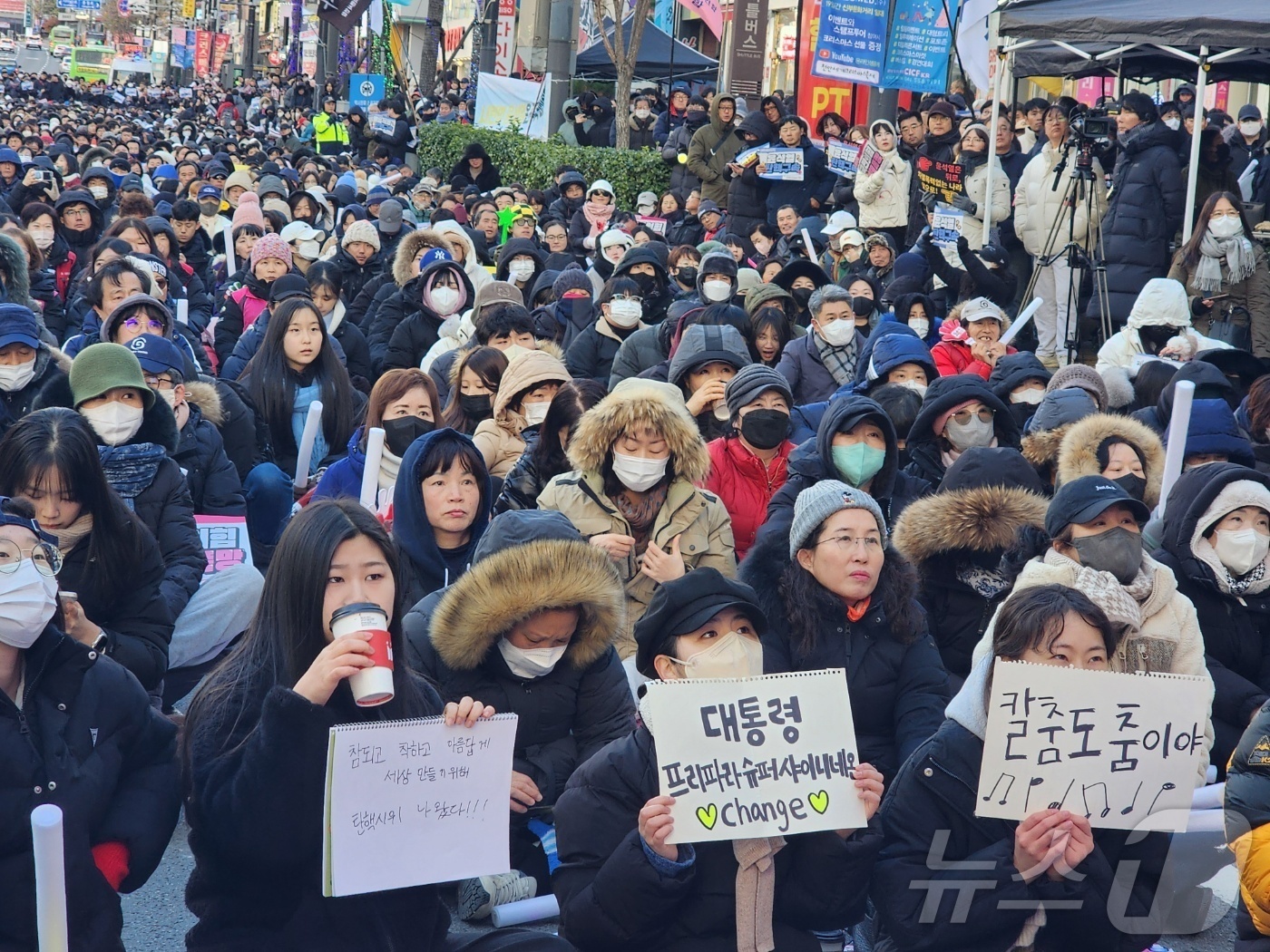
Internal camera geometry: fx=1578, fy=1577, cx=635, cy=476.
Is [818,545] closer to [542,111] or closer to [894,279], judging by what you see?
[894,279]

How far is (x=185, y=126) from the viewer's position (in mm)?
43812

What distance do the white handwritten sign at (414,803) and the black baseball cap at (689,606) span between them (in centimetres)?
43

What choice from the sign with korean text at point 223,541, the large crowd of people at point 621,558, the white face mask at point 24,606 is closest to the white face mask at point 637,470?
the large crowd of people at point 621,558

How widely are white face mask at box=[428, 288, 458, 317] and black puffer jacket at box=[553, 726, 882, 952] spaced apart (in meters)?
7.30

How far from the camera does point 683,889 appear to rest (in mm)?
3506

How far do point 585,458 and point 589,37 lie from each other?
32.2 metres

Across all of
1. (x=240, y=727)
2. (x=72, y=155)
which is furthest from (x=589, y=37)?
(x=240, y=727)

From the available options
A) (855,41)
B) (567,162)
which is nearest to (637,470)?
(855,41)

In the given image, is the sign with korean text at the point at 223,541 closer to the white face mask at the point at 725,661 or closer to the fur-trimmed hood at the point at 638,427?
the fur-trimmed hood at the point at 638,427

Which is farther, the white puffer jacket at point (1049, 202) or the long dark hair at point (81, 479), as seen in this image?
the white puffer jacket at point (1049, 202)

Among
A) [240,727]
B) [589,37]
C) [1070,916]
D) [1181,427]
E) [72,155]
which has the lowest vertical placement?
[1070,916]

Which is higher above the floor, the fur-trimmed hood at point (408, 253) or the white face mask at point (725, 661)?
the fur-trimmed hood at point (408, 253)

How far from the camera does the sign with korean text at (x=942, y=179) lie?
1355 cm

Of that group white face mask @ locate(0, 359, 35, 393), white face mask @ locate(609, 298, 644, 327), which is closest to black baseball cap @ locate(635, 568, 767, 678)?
white face mask @ locate(0, 359, 35, 393)
